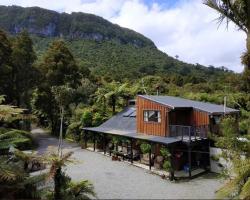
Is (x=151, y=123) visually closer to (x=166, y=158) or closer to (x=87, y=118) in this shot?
(x=166, y=158)

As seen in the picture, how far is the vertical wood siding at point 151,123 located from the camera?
79.2 feet

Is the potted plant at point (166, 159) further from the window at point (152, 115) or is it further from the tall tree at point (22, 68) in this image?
the tall tree at point (22, 68)

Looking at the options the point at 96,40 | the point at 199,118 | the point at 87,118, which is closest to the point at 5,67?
the point at 87,118

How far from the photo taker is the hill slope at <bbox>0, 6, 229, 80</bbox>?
282ft

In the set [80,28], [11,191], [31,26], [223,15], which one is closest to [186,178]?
[11,191]

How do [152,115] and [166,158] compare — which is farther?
[152,115]

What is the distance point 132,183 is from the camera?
19422 mm

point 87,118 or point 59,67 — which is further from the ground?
point 59,67

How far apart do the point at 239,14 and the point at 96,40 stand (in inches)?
4147

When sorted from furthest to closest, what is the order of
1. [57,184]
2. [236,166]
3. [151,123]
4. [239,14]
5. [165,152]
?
[151,123] < [165,152] < [57,184] < [236,166] < [239,14]

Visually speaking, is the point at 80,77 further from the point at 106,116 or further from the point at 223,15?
the point at 223,15

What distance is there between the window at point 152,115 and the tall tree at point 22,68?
48.8 ft

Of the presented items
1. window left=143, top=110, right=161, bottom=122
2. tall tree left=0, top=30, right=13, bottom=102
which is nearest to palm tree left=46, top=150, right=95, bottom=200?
window left=143, top=110, right=161, bottom=122

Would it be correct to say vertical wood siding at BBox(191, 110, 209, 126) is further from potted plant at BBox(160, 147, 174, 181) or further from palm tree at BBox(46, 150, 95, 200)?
palm tree at BBox(46, 150, 95, 200)
